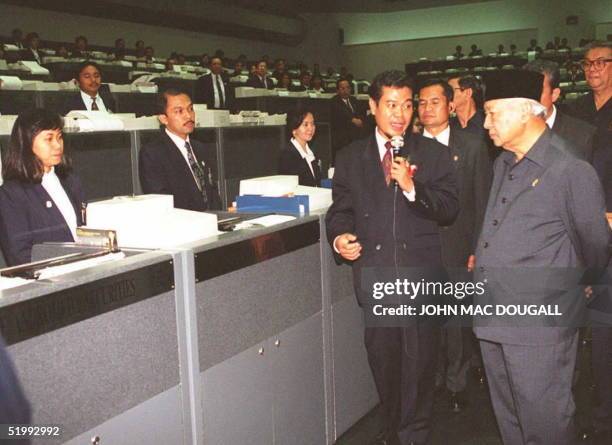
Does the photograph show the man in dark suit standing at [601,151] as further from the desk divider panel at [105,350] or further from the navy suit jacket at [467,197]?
the desk divider panel at [105,350]

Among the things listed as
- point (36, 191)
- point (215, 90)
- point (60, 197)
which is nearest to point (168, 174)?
point (60, 197)

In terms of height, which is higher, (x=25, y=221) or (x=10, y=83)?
(x=10, y=83)

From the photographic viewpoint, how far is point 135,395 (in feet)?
5.55

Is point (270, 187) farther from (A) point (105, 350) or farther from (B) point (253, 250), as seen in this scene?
(A) point (105, 350)

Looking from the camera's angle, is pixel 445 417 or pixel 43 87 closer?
pixel 445 417

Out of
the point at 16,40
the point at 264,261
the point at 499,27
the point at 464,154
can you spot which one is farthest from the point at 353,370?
the point at 499,27

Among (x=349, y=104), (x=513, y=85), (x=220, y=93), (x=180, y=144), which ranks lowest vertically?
(x=180, y=144)

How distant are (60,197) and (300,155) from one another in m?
1.90

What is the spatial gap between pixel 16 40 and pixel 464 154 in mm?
7492

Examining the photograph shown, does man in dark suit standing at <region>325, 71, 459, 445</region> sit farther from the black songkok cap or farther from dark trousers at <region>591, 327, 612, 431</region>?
dark trousers at <region>591, 327, 612, 431</region>

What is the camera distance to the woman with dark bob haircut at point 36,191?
246cm

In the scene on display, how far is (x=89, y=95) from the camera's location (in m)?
5.93

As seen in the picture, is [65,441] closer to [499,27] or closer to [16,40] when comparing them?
[16,40]

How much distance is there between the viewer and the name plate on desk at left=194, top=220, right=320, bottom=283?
6.40 ft
